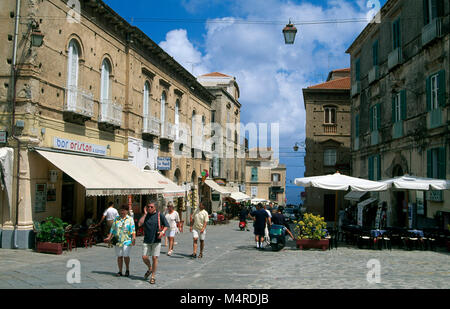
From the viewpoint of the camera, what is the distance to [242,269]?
1096cm

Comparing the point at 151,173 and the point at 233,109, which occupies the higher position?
the point at 233,109

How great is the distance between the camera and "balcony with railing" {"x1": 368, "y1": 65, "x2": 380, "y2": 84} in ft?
83.5

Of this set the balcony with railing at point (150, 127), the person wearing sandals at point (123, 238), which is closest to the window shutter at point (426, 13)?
the balcony with railing at point (150, 127)

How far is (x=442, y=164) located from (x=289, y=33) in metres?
8.24

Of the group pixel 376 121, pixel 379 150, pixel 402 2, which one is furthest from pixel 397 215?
pixel 402 2

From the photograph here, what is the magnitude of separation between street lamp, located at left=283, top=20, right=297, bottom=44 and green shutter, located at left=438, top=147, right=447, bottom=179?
770 cm

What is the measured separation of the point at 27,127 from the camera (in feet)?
44.5

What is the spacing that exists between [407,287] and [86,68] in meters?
13.8

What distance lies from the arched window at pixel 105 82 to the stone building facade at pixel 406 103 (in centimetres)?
1370

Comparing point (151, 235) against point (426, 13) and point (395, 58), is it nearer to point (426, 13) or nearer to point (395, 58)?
point (426, 13)

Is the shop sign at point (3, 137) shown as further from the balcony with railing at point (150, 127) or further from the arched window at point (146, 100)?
the arched window at point (146, 100)

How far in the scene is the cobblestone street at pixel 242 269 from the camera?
346 inches

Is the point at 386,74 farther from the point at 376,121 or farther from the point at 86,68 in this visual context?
the point at 86,68

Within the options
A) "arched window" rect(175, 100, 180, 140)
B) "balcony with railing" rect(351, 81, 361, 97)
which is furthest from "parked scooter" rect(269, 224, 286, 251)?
"balcony with railing" rect(351, 81, 361, 97)
